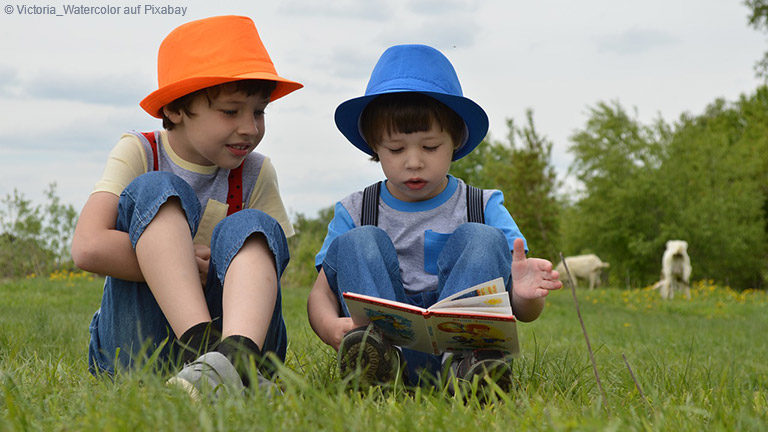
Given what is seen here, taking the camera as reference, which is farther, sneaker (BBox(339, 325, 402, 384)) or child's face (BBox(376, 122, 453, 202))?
child's face (BBox(376, 122, 453, 202))

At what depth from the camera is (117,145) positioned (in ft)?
8.15

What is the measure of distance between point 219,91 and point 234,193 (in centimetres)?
41

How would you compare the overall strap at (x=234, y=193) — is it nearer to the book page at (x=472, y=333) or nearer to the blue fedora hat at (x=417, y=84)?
the blue fedora hat at (x=417, y=84)

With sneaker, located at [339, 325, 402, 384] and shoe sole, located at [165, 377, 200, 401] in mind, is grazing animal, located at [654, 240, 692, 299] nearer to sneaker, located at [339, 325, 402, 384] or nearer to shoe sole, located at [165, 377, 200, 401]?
A: sneaker, located at [339, 325, 402, 384]

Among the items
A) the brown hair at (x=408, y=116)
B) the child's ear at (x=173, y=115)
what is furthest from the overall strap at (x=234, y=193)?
the brown hair at (x=408, y=116)

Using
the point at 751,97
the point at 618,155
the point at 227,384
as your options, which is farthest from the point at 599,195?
the point at 227,384

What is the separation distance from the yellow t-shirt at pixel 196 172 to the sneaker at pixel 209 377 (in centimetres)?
87

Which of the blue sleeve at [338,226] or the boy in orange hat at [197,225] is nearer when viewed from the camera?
the boy in orange hat at [197,225]

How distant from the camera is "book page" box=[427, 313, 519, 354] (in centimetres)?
188

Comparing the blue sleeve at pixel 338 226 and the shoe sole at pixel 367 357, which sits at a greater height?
the blue sleeve at pixel 338 226

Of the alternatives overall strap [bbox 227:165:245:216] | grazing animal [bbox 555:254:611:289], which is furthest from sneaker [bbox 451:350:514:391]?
grazing animal [bbox 555:254:611:289]

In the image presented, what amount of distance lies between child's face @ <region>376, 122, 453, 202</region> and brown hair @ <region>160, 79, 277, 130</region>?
492 mm

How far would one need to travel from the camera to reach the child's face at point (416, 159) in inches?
98.3

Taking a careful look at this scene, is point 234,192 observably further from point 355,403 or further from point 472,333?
point 355,403
